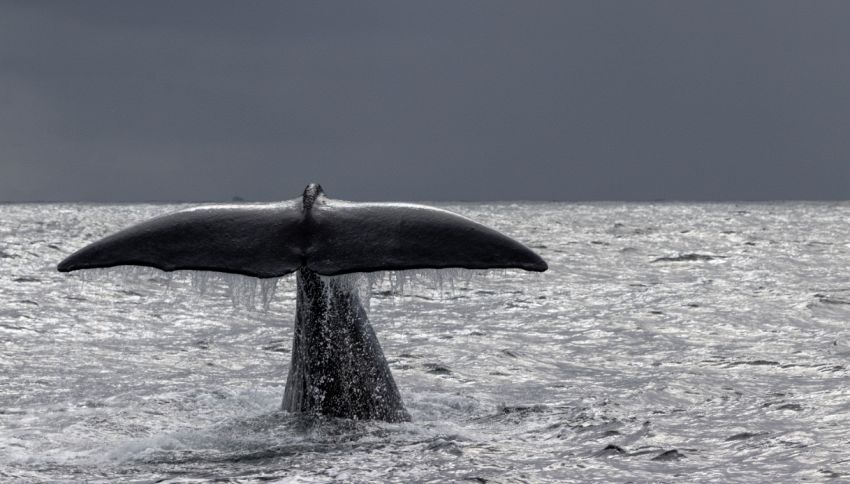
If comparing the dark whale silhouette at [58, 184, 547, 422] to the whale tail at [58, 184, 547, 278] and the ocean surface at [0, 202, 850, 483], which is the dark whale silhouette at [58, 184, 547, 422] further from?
the ocean surface at [0, 202, 850, 483]

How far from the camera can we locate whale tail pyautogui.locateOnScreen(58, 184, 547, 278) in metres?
6.29

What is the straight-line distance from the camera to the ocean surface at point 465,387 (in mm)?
6922

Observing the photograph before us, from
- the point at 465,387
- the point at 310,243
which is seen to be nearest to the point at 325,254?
the point at 310,243

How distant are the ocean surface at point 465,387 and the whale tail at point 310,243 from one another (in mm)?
276

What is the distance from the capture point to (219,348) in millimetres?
13328

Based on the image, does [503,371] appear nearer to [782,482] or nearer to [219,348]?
[219,348]

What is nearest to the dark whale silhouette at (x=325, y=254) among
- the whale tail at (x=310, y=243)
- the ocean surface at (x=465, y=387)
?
the whale tail at (x=310, y=243)

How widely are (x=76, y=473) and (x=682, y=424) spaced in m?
4.26

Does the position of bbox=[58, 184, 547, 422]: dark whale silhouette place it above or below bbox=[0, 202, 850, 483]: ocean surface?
above

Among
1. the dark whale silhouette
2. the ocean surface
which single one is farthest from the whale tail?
the ocean surface

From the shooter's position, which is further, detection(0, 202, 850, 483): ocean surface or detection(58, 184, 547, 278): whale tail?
detection(0, 202, 850, 483): ocean surface

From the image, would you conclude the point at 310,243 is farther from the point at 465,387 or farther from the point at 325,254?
the point at 465,387

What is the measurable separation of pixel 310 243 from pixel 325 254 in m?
0.17

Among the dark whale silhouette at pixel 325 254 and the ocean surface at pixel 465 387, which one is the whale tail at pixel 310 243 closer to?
the dark whale silhouette at pixel 325 254
